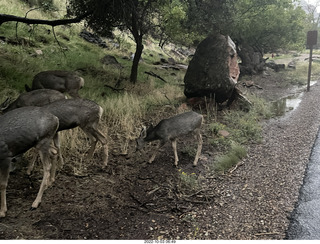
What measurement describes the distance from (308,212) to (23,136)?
4413mm

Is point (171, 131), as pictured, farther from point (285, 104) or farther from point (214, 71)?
point (285, 104)

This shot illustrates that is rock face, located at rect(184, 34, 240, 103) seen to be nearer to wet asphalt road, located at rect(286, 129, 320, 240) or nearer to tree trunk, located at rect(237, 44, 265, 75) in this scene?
wet asphalt road, located at rect(286, 129, 320, 240)

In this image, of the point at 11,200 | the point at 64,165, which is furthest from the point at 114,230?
the point at 64,165

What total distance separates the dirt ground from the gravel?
4 centimetres

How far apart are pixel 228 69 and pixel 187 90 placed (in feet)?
5.57

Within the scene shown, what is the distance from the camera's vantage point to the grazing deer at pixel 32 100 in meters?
5.32

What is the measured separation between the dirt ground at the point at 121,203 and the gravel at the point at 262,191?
0.04 m

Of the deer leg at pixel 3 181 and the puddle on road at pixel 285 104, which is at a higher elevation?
the deer leg at pixel 3 181

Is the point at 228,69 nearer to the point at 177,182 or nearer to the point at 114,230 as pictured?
the point at 177,182

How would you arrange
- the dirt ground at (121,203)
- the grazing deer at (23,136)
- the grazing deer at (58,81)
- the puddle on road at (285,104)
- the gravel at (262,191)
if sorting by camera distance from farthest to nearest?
the puddle on road at (285,104)
the grazing deer at (58,81)
the gravel at (262,191)
the dirt ground at (121,203)
the grazing deer at (23,136)

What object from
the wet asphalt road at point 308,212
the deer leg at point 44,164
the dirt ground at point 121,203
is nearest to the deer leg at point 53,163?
the dirt ground at point 121,203

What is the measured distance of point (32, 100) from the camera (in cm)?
542

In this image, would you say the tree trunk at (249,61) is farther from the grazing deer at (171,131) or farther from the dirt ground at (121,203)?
the dirt ground at (121,203)

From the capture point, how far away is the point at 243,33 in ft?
67.3
